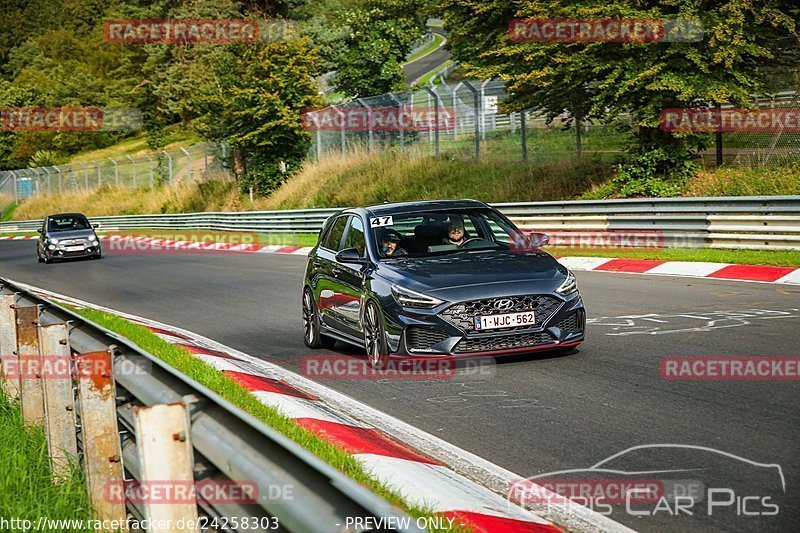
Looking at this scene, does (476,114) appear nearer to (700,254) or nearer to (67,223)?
(700,254)

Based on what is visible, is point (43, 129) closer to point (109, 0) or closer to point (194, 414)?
point (109, 0)

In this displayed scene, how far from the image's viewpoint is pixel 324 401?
29.7 ft

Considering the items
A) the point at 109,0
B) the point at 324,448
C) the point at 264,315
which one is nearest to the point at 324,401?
the point at 324,448

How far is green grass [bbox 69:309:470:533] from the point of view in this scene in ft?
19.0

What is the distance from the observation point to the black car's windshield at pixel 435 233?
35.9 feet

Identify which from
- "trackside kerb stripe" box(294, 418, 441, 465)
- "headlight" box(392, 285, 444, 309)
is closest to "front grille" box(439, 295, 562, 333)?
"headlight" box(392, 285, 444, 309)

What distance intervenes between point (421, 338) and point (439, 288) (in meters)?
0.47

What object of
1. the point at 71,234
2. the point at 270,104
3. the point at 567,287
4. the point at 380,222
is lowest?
the point at 71,234

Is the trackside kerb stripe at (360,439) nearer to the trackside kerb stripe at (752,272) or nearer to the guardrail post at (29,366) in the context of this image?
the guardrail post at (29,366)

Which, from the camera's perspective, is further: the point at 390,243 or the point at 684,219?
the point at 684,219

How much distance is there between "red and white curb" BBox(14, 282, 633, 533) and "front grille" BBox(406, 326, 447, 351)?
814mm

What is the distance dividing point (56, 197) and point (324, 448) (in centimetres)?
7549

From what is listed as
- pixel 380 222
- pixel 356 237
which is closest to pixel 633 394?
pixel 380 222

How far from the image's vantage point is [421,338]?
9.53 metres
